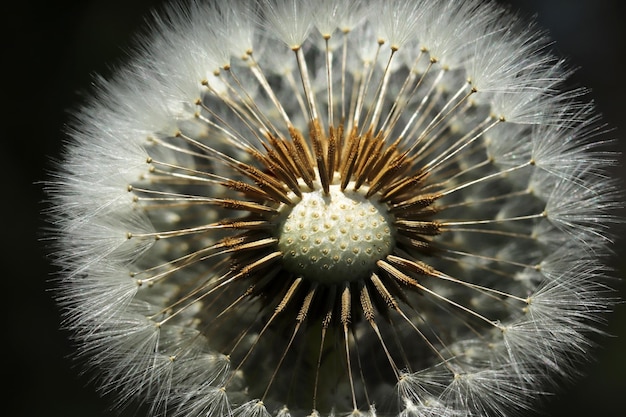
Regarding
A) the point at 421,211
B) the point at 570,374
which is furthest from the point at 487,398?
the point at 421,211

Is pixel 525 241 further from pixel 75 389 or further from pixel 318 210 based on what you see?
pixel 75 389

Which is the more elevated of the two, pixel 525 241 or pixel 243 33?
pixel 243 33

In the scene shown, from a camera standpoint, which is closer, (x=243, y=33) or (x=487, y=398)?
(x=487, y=398)

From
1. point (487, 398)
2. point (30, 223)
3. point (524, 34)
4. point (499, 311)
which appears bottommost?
point (487, 398)

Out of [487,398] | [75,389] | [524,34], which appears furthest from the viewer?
[75,389]
